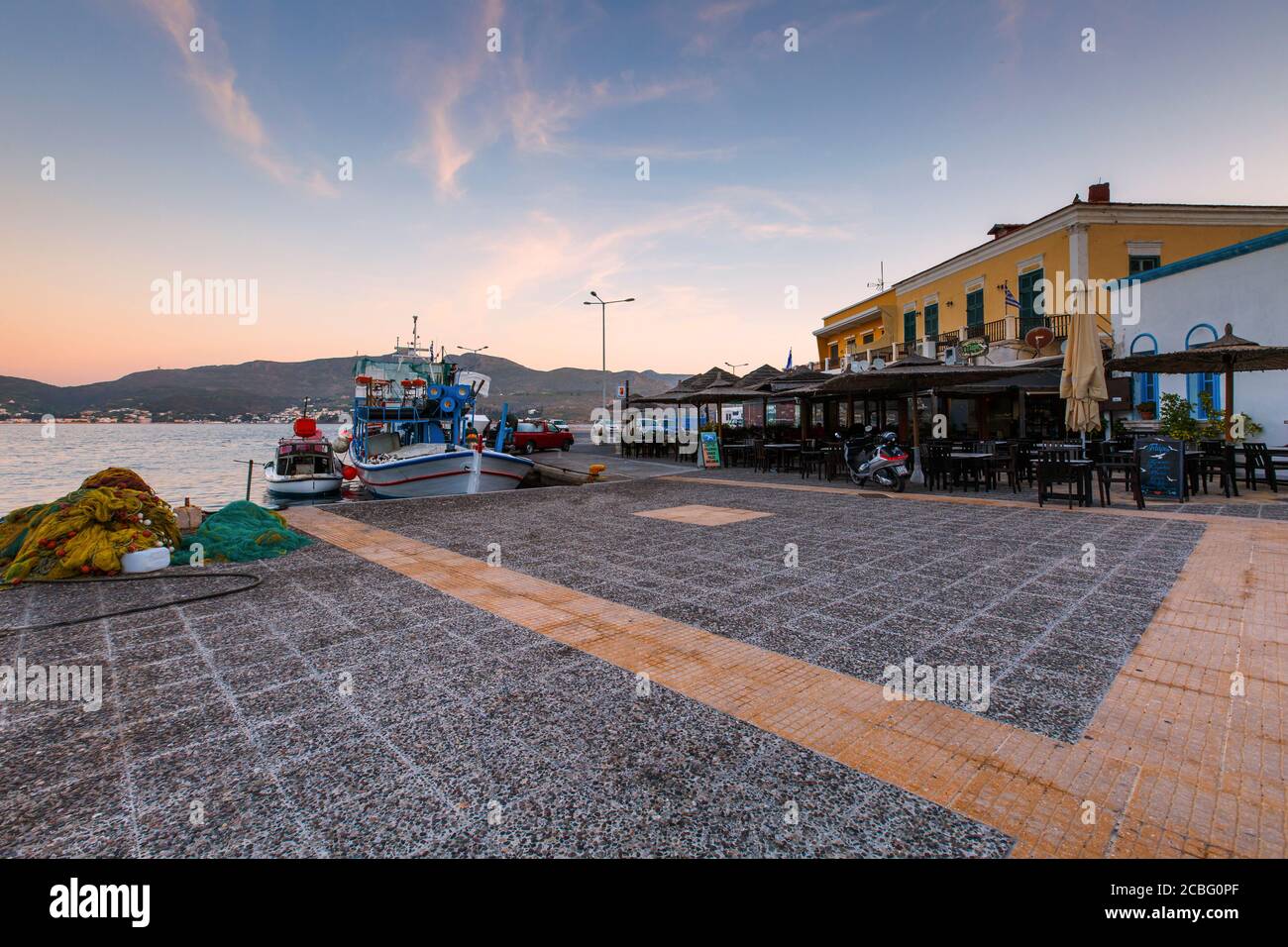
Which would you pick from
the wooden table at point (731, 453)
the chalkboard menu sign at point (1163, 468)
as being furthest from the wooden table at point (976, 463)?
A: the wooden table at point (731, 453)

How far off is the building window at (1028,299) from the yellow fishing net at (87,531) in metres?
24.4

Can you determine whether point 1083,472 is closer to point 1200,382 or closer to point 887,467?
point 887,467

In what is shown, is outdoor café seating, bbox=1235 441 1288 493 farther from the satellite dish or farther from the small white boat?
the small white boat

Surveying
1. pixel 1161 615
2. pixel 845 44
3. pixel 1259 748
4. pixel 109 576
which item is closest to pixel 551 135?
pixel 845 44

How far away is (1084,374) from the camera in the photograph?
10.6 metres

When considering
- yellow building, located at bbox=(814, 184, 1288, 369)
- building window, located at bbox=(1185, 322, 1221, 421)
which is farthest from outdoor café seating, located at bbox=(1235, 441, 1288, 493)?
yellow building, located at bbox=(814, 184, 1288, 369)

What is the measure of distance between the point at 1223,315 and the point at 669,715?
17732 mm

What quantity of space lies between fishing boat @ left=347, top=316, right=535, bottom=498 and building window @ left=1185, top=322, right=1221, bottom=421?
17122 millimetres

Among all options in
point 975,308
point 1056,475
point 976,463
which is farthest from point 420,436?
point 975,308

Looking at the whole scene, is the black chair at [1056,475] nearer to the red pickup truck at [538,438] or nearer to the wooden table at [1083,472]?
the wooden table at [1083,472]

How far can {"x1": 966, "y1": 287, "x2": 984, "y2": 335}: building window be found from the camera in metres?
24.0

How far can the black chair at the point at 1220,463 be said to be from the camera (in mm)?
10032
